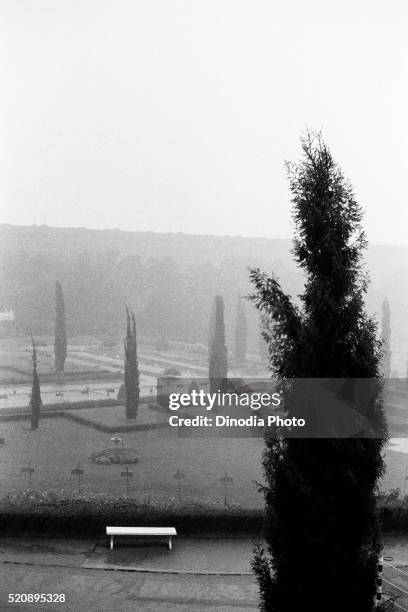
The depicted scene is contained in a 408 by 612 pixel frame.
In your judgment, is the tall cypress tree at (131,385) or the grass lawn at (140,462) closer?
the grass lawn at (140,462)

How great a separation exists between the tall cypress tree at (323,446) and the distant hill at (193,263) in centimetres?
2911

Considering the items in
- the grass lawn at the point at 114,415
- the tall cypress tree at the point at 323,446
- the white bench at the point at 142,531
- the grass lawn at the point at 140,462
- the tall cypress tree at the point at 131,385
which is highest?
the tall cypress tree at the point at 323,446

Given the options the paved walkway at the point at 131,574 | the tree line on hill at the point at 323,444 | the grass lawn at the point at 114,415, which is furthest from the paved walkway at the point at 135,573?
the grass lawn at the point at 114,415

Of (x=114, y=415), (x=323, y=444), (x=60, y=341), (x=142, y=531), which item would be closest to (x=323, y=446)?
(x=323, y=444)

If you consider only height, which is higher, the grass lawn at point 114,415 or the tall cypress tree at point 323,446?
the tall cypress tree at point 323,446

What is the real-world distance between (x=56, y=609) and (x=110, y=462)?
8.03 m

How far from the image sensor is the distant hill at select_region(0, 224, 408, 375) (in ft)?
120

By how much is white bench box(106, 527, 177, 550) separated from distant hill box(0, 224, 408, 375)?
23.6 metres

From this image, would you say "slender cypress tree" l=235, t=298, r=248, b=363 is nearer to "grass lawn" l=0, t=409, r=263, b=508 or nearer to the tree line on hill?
"grass lawn" l=0, t=409, r=263, b=508

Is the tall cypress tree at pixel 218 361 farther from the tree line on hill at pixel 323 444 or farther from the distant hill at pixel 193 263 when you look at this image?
the tree line on hill at pixel 323 444

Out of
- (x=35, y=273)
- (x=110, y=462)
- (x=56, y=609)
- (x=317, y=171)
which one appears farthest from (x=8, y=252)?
(x=317, y=171)

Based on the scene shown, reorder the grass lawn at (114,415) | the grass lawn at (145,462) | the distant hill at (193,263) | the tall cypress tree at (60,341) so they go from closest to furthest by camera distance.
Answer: the grass lawn at (145,462), the grass lawn at (114,415), the tall cypress tree at (60,341), the distant hill at (193,263)

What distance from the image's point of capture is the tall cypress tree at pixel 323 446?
5.38 m

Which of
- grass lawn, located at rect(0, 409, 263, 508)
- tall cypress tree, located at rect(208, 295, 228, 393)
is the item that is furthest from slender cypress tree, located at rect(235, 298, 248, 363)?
grass lawn, located at rect(0, 409, 263, 508)
